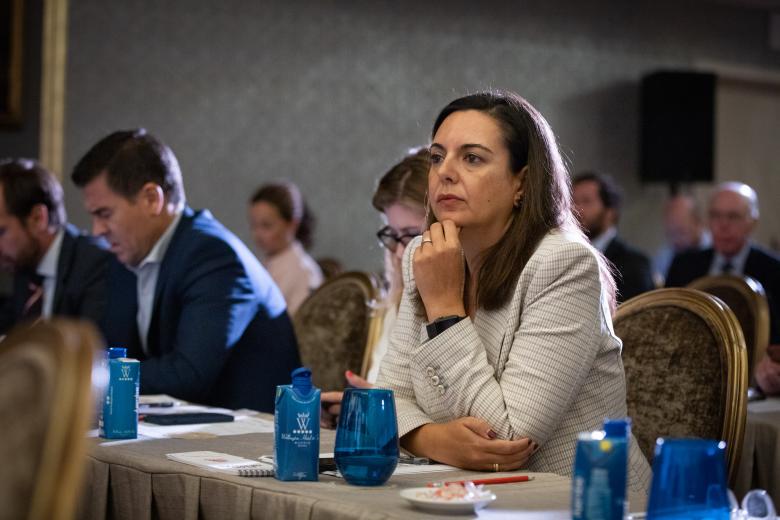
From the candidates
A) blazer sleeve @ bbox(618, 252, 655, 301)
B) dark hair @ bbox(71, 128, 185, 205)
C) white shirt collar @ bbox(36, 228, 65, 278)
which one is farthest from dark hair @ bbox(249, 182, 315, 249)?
dark hair @ bbox(71, 128, 185, 205)

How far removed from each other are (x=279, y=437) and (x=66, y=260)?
8.12 feet

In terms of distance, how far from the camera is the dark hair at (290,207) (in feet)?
20.6

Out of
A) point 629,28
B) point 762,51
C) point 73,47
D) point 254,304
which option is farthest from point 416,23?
point 254,304

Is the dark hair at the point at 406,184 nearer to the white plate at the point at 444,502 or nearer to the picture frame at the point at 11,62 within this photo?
the white plate at the point at 444,502

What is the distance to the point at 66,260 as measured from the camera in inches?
151

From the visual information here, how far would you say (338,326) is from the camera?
3.25 metres

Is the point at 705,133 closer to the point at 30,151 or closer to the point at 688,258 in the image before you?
the point at 688,258

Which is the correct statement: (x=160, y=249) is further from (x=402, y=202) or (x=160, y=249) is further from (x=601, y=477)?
(x=601, y=477)

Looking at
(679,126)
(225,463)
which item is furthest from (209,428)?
(679,126)

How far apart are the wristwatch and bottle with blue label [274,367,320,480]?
309 millimetres

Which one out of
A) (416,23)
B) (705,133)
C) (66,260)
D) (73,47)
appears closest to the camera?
(66,260)

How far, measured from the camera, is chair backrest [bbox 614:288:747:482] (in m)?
2.13

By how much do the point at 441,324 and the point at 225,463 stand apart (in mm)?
435

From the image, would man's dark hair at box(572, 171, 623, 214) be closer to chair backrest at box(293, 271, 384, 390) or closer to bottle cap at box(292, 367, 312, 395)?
chair backrest at box(293, 271, 384, 390)
